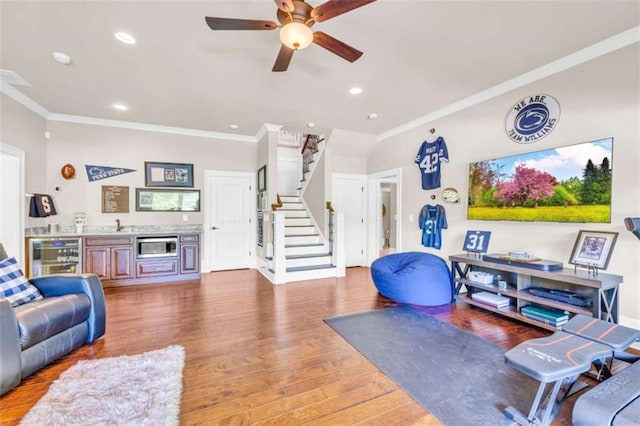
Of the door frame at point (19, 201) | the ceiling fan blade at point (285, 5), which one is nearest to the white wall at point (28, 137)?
the door frame at point (19, 201)

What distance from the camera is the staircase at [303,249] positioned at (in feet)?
16.5

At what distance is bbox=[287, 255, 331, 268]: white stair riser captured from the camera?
5.14m

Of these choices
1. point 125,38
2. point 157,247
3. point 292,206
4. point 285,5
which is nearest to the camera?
point 285,5

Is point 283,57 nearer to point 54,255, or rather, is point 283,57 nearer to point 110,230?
point 110,230

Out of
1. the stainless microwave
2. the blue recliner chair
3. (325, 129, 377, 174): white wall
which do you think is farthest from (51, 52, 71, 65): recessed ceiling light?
(325, 129, 377, 174): white wall

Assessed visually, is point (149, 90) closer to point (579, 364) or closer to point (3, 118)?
point (3, 118)

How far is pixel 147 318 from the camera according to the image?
3252 mm

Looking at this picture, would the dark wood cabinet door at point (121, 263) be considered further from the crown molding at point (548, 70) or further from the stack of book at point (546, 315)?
the stack of book at point (546, 315)

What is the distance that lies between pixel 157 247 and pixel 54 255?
1393 mm

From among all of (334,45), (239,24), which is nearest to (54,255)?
(239,24)

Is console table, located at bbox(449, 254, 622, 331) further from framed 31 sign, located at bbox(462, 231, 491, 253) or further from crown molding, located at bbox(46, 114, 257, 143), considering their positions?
crown molding, located at bbox(46, 114, 257, 143)

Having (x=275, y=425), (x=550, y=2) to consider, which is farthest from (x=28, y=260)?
(x=550, y=2)

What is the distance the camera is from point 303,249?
18.2 feet

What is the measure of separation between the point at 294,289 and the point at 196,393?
2.52 m
